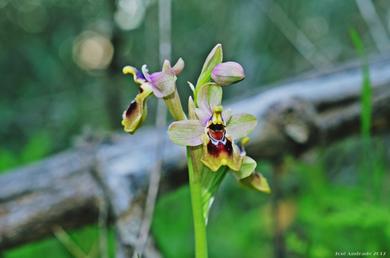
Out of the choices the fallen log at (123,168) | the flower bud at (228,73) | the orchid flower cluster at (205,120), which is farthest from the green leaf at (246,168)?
the fallen log at (123,168)

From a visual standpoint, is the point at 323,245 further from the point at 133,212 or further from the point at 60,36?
the point at 60,36

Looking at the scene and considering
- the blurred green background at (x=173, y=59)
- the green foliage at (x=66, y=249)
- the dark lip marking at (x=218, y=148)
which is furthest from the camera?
the blurred green background at (x=173, y=59)

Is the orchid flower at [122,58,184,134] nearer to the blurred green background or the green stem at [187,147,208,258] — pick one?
the green stem at [187,147,208,258]

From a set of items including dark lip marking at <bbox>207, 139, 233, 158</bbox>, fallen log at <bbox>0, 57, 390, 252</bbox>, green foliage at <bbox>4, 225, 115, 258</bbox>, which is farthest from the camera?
green foliage at <bbox>4, 225, 115, 258</bbox>

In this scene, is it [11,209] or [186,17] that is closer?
[11,209]

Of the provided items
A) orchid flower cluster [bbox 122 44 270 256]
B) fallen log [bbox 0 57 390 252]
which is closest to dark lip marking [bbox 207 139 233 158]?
orchid flower cluster [bbox 122 44 270 256]

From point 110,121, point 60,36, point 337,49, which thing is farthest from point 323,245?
point 60,36

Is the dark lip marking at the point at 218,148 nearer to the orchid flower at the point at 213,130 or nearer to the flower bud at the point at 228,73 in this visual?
the orchid flower at the point at 213,130
